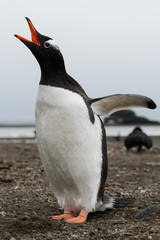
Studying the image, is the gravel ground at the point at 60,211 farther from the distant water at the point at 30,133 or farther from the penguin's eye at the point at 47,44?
the distant water at the point at 30,133

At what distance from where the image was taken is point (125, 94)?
13.8 ft

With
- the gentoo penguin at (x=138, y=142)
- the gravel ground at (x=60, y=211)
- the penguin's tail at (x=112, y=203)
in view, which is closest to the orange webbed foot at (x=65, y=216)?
the gravel ground at (x=60, y=211)

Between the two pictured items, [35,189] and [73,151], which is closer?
[73,151]

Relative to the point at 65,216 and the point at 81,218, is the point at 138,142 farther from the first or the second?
the point at 81,218

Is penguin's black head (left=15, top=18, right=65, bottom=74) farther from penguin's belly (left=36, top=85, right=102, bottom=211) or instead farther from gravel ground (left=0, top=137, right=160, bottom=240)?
gravel ground (left=0, top=137, right=160, bottom=240)

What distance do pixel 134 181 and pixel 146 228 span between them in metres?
3.21

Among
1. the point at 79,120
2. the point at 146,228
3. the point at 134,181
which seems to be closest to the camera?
the point at 146,228

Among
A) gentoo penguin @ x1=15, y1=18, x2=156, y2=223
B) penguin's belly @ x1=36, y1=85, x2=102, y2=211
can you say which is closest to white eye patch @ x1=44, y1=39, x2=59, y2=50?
gentoo penguin @ x1=15, y1=18, x2=156, y2=223

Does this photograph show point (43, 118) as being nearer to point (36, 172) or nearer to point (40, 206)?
point (40, 206)

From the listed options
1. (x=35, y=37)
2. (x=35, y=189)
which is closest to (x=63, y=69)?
(x=35, y=37)

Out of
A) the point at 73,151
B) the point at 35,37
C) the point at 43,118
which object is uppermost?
the point at 35,37

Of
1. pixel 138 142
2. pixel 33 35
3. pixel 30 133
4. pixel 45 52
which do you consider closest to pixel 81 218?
pixel 45 52

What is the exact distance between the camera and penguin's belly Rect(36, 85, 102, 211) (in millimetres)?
3938

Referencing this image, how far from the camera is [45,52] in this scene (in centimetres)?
407
